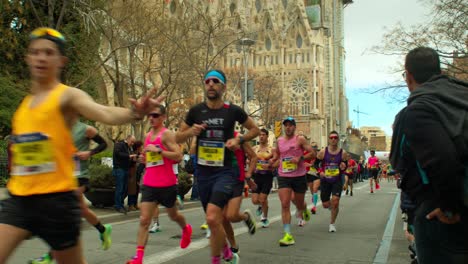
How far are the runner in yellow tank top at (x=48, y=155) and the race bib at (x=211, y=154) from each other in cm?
293

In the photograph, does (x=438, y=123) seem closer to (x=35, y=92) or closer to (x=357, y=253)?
(x=35, y=92)

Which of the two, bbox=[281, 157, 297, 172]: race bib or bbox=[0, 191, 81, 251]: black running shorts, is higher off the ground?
bbox=[281, 157, 297, 172]: race bib

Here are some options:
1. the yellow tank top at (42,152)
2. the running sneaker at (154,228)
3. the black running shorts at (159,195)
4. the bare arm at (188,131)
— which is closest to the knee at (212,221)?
the bare arm at (188,131)

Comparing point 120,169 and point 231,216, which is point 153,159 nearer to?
point 231,216

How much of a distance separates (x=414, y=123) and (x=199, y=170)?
3.92m

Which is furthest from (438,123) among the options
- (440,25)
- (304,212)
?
(440,25)

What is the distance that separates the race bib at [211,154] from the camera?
6.52 meters

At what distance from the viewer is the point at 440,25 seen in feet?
69.1

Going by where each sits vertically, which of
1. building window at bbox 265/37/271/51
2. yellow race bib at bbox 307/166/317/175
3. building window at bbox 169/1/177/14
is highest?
building window at bbox 265/37/271/51

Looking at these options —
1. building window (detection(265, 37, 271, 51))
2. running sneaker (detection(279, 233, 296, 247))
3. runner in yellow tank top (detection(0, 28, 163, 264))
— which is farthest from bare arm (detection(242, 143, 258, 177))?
building window (detection(265, 37, 271, 51))

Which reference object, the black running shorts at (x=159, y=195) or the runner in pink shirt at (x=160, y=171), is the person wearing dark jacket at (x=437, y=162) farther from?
the black running shorts at (x=159, y=195)

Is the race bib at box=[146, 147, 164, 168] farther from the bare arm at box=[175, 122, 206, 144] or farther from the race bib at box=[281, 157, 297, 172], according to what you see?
the race bib at box=[281, 157, 297, 172]

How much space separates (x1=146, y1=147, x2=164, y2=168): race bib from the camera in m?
7.54

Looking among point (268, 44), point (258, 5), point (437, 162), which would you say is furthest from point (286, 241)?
point (258, 5)
